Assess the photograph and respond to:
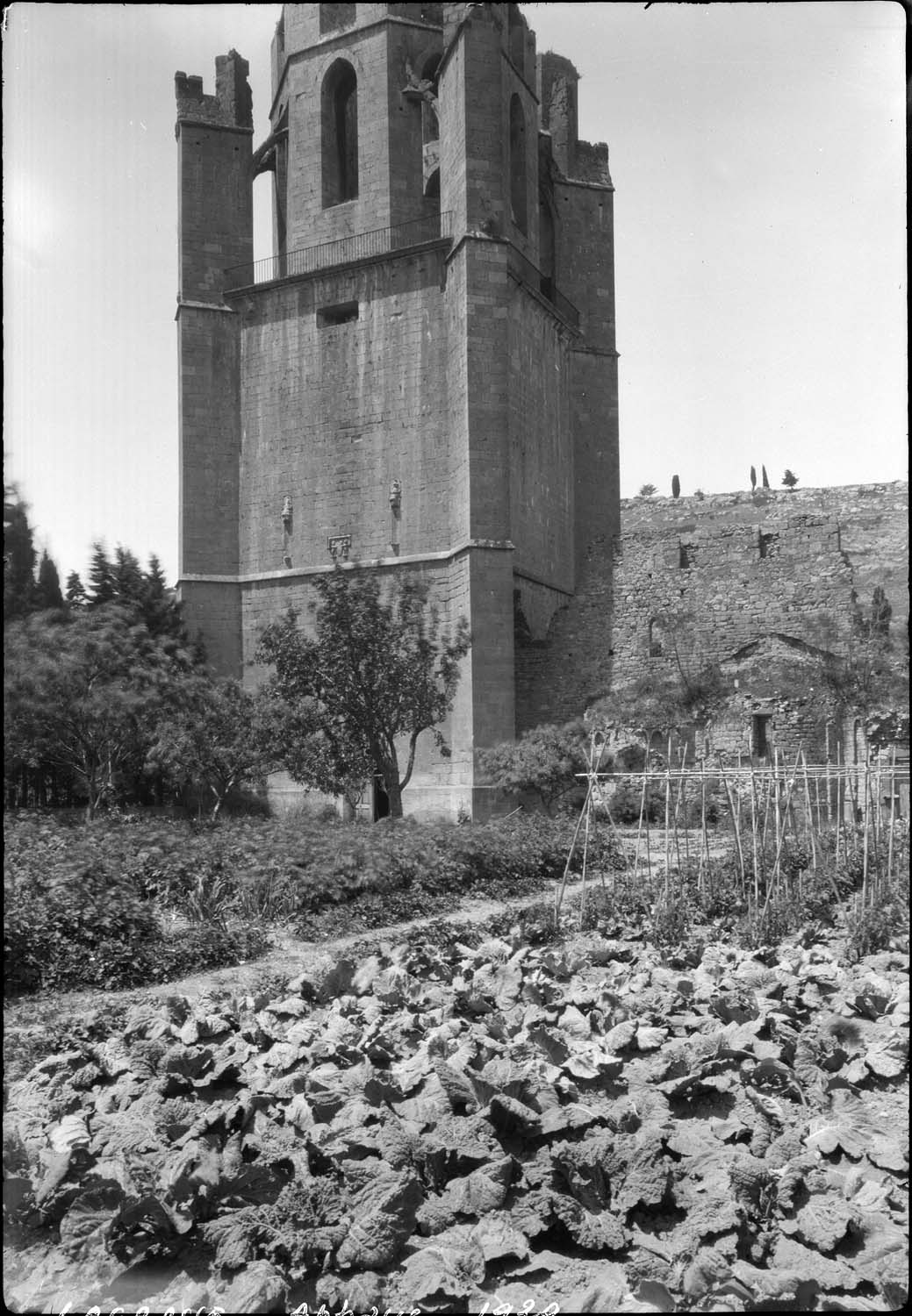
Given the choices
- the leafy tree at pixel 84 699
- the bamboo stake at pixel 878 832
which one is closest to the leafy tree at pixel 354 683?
the leafy tree at pixel 84 699

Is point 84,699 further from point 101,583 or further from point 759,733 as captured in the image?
point 759,733

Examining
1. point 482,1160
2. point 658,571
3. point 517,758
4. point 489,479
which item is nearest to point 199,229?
point 489,479

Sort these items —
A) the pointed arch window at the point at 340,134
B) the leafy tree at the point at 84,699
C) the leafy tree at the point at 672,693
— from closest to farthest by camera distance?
1. the leafy tree at the point at 84,699
2. the leafy tree at the point at 672,693
3. the pointed arch window at the point at 340,134

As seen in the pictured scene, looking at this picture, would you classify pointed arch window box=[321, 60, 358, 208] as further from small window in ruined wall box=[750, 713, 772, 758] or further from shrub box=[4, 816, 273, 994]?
shrub box=[4, 816, 273, 994]

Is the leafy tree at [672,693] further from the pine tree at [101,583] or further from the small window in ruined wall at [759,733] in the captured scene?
the pine tree at [101,583]

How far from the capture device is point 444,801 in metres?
20.0

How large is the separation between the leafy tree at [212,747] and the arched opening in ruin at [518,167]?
12.6 metres

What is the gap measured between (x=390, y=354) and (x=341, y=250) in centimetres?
371

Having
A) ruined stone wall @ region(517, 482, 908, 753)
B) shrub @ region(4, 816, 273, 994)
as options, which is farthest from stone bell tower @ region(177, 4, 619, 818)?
shrub @ region(4, 816, 273, 994)

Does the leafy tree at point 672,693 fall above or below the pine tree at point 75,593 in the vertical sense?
below

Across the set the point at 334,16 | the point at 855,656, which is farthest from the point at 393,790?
the point at 334,16

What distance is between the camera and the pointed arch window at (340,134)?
2478cm

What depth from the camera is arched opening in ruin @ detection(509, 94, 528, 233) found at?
23581 millimetres

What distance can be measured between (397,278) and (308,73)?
6.20 m
